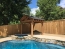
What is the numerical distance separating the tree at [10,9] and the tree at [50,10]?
7837mm

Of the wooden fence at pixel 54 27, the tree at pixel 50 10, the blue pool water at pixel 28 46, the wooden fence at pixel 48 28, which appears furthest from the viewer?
the tree at pixel 50 10

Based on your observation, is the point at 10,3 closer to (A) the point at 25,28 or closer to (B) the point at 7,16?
(B) the point at 7,16

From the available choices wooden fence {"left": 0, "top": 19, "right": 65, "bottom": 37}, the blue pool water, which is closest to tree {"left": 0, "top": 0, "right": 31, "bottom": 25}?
wooden fence {"left": 0, "top": 19, "right": 65, "bottom": 37}

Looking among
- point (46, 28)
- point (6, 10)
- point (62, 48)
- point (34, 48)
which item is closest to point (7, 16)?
point (6, 10)

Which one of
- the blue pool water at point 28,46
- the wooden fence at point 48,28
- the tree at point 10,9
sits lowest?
the blue pool water at point 28,46

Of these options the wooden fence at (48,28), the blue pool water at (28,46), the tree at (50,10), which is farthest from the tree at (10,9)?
the tree at (50,10)

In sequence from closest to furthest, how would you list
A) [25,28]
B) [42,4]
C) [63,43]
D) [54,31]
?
[63,43], [54,31], [25,28], [42,4]

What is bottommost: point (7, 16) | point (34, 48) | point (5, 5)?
point (34, 48)

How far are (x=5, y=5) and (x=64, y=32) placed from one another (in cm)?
951

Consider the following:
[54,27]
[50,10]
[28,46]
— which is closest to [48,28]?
[54,27]

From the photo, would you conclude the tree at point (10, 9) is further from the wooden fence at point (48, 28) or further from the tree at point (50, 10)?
the tree at point (50, 10)

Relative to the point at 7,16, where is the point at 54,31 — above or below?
below

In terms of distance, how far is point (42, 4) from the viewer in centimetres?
3125

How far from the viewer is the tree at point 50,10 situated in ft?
96.8
